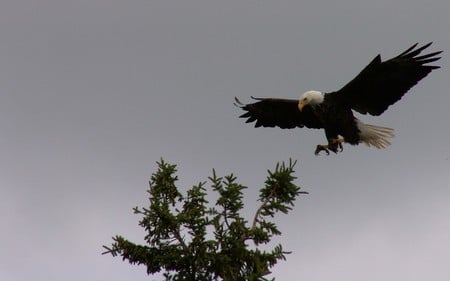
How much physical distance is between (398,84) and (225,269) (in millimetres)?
5900

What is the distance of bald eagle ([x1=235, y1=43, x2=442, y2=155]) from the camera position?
11.4 m

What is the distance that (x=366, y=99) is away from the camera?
1199cm

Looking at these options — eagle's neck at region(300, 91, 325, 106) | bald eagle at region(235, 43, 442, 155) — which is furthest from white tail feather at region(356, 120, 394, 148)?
eagle's neck at region(300, 91, 325, 106)

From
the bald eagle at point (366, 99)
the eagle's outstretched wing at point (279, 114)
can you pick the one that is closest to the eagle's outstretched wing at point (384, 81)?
the bald eagle at point (366, 99)

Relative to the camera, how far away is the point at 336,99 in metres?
12.0

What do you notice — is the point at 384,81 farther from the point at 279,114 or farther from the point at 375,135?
the point at 279,114

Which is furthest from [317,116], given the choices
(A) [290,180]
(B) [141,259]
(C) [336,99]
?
(B) [141,259]

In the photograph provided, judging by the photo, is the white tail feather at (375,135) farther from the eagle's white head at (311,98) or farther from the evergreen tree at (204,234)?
the evergreen tree at (204,234)

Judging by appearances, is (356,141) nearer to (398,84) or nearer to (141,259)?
(398,84)

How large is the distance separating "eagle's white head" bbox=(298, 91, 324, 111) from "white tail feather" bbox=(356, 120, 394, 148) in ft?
2.59

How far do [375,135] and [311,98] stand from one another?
4.07 ft

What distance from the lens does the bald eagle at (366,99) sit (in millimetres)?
11406

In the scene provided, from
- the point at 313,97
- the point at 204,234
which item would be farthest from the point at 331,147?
the point at 204,234

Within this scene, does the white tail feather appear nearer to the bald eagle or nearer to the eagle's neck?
the bald eagle
